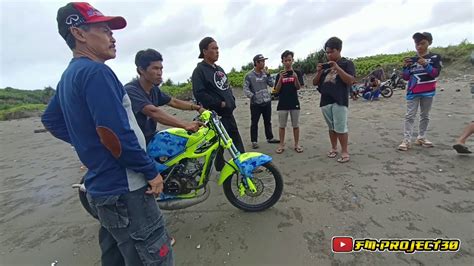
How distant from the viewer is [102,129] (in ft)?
4.56

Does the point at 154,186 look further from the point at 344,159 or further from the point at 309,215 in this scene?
the point at 344,159

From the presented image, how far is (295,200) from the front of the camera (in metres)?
Result: 3.30

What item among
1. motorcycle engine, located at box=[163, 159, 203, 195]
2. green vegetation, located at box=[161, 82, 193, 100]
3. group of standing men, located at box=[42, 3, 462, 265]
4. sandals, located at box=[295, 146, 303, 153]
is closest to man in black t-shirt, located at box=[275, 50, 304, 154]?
sandals, located at box=[295, 146, 303, 153]

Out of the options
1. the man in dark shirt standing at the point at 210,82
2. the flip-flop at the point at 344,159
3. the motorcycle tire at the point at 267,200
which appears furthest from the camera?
the flip-flop at the point at 344,159

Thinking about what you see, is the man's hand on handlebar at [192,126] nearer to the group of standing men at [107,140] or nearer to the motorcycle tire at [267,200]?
the motorcycle tire at [267,200]

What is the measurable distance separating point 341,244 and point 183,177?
163cm

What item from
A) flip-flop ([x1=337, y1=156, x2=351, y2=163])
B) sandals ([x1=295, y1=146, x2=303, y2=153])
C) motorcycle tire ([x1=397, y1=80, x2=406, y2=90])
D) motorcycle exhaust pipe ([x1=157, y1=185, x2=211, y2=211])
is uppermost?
motorcycle exhaust pipe ([x1=157, y1=185, x2=211, y2=211])

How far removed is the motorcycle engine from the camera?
2800 mm

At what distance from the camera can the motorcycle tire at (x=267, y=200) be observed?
3.04 metres

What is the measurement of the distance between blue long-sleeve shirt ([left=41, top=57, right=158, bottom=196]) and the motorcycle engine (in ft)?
3.98

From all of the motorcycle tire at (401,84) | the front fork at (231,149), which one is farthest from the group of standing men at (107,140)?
the motorcycle tire at (401,84)

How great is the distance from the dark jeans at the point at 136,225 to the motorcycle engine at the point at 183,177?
3.63ft

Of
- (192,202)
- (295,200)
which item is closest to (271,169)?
(295,200)

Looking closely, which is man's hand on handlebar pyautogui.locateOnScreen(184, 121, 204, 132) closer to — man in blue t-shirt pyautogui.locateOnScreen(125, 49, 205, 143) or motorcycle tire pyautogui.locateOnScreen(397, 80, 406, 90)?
man in blue t-shirt pyautogui.locateOnScreen(125, 49, 205, 143)
